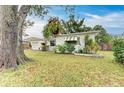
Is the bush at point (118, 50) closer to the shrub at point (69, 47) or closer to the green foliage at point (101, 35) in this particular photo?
the green foliage at point (101, 35)

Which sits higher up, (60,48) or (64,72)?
(60,48)

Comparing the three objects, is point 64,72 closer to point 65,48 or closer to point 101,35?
point 65,48

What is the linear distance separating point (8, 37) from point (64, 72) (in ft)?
3.96

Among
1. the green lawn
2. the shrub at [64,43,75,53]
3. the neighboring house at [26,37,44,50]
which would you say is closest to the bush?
the green lawn

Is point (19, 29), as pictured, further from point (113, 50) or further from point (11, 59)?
point (113, 50)

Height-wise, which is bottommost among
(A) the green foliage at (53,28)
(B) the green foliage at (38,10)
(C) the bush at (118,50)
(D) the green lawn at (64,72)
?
(D) the green lawn at (64,72)

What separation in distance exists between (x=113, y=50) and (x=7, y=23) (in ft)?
6.52

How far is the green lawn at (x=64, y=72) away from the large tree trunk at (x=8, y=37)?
0.19 metres

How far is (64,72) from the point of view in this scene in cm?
443

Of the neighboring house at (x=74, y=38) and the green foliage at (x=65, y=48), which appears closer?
the neighboring house at (x=74, y=38)

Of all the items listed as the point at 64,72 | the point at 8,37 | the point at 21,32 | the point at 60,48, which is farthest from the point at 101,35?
the point at 8,37

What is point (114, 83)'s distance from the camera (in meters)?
4.20

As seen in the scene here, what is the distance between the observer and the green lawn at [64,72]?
13.9 ft

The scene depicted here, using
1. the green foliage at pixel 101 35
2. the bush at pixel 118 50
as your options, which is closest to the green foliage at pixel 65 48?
the green foliage at pixel 101 35
